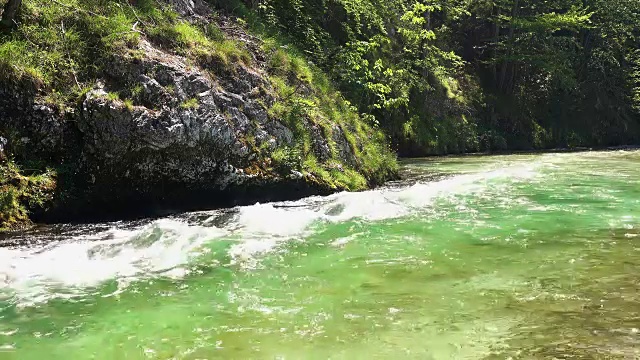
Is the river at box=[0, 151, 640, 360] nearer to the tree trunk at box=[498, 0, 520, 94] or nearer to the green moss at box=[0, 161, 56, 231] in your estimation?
the green moss at box=[0, 161, 56, 231]

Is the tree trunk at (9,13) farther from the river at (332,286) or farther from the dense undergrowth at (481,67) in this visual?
the dense undergrowth at (481,67)

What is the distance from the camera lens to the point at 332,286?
20.2 ft

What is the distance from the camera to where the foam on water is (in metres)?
6.32

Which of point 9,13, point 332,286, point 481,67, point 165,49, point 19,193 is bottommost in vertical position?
point 332,286

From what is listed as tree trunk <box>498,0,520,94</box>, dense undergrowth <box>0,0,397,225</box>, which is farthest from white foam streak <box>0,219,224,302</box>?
tree trunk <box>498,0,520,94</box>

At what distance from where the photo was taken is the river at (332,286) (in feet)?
15.1

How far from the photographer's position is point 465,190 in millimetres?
13422

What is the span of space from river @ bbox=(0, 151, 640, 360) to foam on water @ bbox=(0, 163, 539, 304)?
0.03 metres

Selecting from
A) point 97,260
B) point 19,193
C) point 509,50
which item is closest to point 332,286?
point 97,260

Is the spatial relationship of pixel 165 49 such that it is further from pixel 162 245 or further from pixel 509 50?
pixel 509 50

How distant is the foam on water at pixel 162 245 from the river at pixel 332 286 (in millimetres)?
33

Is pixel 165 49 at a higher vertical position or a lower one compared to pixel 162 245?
higher

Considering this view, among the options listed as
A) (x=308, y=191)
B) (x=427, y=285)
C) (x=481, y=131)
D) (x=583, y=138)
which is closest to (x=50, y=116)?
(x=308, y=191)

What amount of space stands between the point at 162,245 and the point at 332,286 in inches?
118
